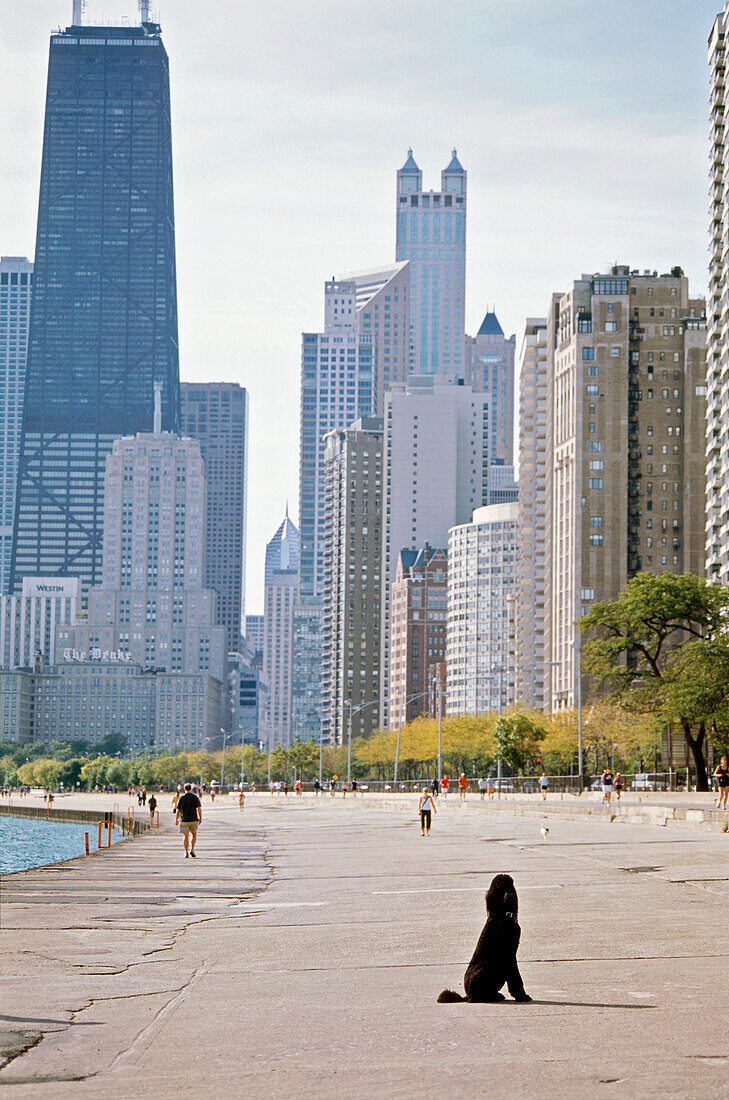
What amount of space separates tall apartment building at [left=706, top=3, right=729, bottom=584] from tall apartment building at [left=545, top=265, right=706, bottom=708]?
3496cm

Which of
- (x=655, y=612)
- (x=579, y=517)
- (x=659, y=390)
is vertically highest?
(x=659, y=390)

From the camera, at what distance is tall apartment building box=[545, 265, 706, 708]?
16338 cm

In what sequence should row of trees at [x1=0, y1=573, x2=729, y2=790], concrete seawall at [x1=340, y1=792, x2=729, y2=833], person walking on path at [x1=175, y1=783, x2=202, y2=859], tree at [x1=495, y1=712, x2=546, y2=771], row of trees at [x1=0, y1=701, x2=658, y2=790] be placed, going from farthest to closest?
tree at [x1=495, y1=712, x2=546, y2=771], row of trees at [x1=0, y1=701, x2=658, y2=790], row of trees at [x1=0, y1=573, x2=729, y2=790], concrete seawall at [x1=340, y1=792, x2=729, y2=833], person walking on path at [x1=175, y1=783, x2=202, y2=859]

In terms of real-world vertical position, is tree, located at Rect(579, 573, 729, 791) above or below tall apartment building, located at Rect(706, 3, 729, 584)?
below

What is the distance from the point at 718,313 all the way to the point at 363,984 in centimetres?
11634

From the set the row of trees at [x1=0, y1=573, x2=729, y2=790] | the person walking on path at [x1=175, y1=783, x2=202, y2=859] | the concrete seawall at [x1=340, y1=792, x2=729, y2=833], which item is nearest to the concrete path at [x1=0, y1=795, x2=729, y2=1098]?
the person walking on path at [x1=175, y1=783, x2=202, y2=859]

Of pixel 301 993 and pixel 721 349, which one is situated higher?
pixel 721 349

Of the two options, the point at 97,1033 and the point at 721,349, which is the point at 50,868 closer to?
the point at 97,1033

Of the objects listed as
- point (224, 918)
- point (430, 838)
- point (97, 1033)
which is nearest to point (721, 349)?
point (430, 838)

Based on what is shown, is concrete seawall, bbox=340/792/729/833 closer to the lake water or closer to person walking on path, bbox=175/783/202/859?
person walking on path, bbox=175/783/202/859

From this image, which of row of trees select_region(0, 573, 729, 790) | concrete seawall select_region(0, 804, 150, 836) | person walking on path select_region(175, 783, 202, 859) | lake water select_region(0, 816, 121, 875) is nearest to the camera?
person walking on path select_region(175, 783, 202, 859)

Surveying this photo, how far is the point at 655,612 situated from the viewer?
86.5m

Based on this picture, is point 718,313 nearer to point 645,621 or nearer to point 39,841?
point 645,621

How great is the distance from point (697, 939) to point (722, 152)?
117m
